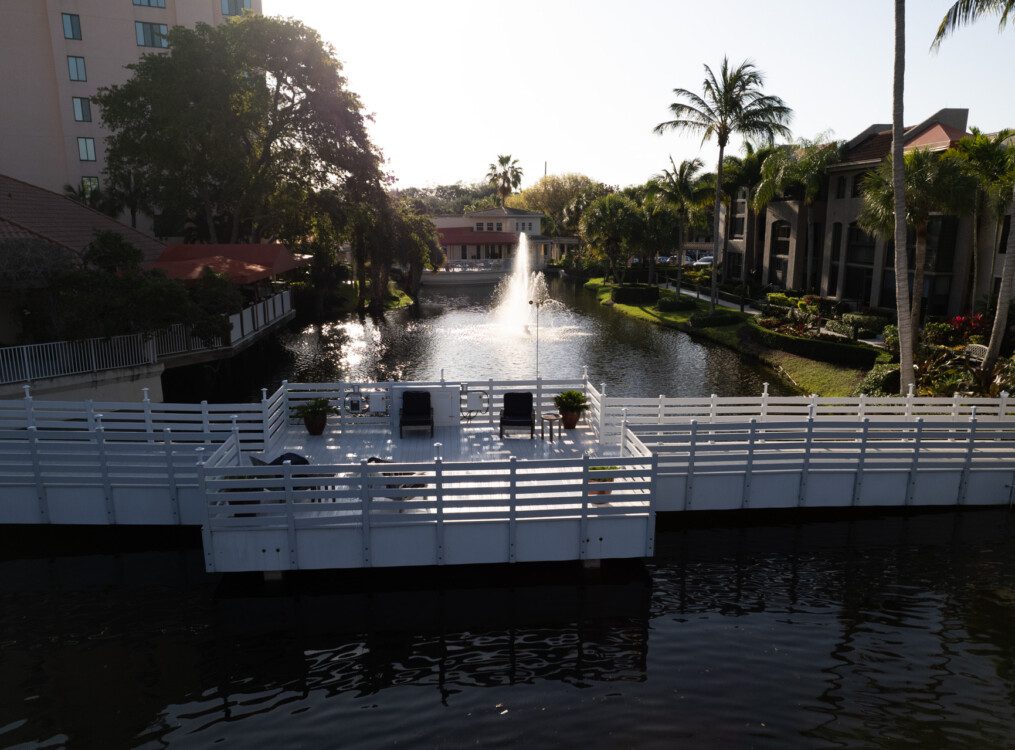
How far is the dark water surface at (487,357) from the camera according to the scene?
98.1 feet

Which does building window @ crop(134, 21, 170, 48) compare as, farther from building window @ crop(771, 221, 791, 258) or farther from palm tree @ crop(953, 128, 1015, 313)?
palm tree @ crop(953, 128, 1015, 313)

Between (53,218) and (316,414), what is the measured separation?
20.6 metres

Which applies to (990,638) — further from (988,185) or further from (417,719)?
(988,185)

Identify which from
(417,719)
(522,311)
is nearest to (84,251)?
(417,719)

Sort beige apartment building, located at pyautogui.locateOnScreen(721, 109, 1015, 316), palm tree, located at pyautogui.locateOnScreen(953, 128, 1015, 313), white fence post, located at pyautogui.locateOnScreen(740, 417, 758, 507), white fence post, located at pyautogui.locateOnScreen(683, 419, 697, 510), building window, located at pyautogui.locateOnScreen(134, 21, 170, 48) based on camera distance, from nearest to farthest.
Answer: white fence post, located at pyautogui.locateOnScreen(683, 419, 697, 510)
white fence post, located at pyautogui.locateOnScreen(740, 417, 758, 507)
palm tree, located at pyautogui.locateOnScreen(953, 128, 1015, 313)
beige apartment building, located at pyautogui.locateOnScreen(721, 109, 1015, 316)
building window, located at pyautogui.locateOnScreen(134, 21, 170, 48)

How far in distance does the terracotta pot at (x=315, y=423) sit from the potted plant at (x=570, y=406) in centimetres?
564

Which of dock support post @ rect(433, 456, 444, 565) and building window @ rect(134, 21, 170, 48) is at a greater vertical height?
building window @ rect(134, 21, 170, 48)

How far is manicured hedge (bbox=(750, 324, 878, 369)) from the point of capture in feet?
99.1

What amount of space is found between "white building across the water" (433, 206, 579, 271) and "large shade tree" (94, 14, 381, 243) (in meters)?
44.5

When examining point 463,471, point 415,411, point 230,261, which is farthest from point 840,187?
point 463,471

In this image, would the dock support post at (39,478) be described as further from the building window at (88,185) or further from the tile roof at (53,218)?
the building window at (88,185)

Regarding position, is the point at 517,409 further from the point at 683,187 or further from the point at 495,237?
the point at 495,237

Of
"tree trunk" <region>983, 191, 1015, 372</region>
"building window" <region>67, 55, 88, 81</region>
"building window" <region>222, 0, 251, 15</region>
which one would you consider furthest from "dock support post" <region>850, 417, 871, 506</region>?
"building window" <region>222, 0, 251, 15</region>

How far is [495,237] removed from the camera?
90.1 meters
